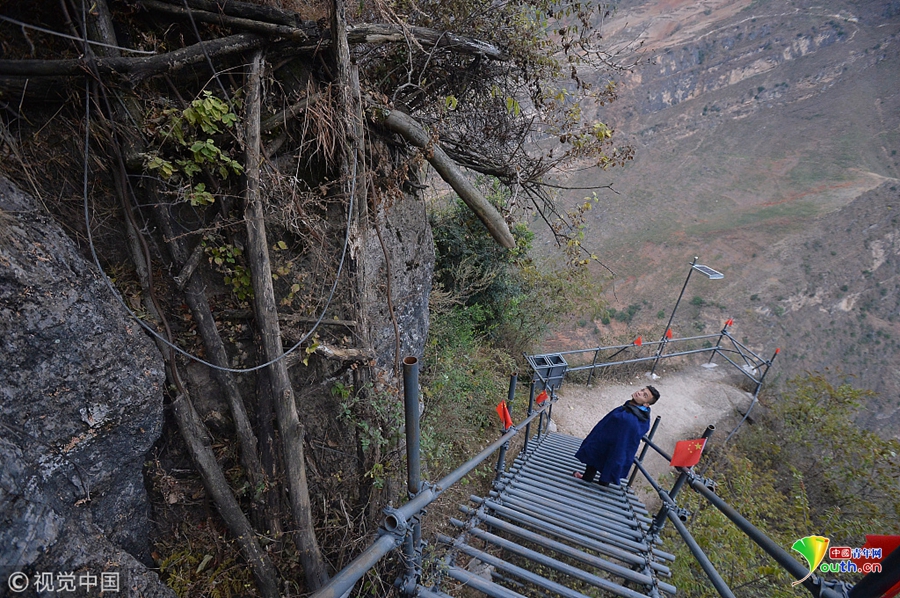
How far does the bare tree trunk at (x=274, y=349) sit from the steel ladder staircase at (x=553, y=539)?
1076mm

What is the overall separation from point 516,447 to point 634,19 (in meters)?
62.2

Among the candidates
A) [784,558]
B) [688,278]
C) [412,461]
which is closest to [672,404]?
[688,278]

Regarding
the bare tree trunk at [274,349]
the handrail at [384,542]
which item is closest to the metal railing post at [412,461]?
the handrail at [384,542]

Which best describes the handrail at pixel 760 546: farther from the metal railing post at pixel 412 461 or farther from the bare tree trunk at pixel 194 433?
the bare tree trunk at pixel 194 433

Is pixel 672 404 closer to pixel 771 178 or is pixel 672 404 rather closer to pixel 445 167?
pixel 445 167

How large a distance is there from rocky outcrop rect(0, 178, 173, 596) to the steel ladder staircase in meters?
1.76

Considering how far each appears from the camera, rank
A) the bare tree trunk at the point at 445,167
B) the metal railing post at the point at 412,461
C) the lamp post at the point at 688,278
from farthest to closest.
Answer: the lamp post at the point at 688,278
the bare tree trunk at the point at 445,167
the metal railing post at the point at 412,461

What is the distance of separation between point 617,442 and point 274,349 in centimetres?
355

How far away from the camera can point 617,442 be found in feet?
12.7

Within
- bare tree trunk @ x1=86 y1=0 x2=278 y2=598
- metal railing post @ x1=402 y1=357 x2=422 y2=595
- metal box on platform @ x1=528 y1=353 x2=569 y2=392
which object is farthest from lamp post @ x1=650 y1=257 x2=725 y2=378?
bare tree trunk @ x1=86 y1=0 x2=278 y2=598

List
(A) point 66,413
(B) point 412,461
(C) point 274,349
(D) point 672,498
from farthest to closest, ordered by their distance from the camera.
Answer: (D) point 672,498 < (C) point 274,349 < (A) point 66,413 < (B) point 412,461

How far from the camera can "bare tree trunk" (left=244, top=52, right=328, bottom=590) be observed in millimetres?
2387

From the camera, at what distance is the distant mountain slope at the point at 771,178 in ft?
85.4

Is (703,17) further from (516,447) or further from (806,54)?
(516,447)
